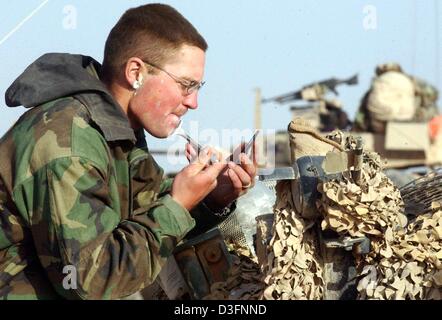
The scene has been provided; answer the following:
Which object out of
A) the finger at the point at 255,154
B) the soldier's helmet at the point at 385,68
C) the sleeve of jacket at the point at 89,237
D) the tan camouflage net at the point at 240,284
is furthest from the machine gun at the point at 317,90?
the sleeve of jacket at the point at 89,237

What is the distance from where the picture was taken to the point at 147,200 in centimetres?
446

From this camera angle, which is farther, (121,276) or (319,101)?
(319,101)

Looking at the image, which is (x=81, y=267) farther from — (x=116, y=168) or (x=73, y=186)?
(x=116, y=168)

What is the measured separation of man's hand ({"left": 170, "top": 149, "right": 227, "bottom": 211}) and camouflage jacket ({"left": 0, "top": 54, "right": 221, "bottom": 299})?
0.12 feet

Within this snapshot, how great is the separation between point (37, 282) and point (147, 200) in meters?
0.74

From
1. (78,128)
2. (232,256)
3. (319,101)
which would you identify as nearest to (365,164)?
(232,256)

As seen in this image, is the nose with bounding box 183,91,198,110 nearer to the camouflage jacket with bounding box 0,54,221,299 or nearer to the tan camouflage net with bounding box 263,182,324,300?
the camouflage jacket with bounding box 0,54,221,299

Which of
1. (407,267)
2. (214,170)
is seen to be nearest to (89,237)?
(214,170)

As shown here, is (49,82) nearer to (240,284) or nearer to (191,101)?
(191,101)

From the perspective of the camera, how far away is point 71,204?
3584 millimetres

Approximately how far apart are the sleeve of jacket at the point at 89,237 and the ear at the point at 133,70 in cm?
44

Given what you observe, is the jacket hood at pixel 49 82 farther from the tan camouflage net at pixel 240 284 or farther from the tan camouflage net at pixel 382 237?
the tan camouflage net at pixel 240 284

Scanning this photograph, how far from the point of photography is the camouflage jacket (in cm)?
359

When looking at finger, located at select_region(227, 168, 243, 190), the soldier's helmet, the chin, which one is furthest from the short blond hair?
the soldier's helmet
